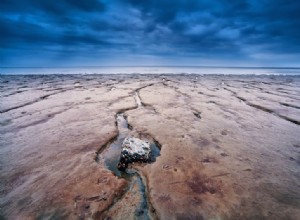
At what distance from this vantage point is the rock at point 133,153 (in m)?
1.80

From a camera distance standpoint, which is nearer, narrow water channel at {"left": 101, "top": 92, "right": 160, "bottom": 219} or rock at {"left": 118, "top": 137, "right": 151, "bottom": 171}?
narrow water channel at {"left": 101, "top": 92, "right": 160, "bottom": 219}

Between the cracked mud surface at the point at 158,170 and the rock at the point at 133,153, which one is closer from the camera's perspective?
the cracked mud surface at the point at 158,170

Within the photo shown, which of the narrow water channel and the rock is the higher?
the rock

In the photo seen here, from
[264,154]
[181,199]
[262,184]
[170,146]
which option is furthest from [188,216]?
[264,154]

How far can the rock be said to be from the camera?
1.80m

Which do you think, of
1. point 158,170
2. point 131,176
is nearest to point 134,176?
point 131,176

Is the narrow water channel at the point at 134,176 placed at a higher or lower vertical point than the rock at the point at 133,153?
lower

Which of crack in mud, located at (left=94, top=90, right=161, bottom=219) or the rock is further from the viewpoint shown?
the rock

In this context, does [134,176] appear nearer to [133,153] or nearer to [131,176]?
[131,176]

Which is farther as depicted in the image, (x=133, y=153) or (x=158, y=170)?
(x=133, y=153)

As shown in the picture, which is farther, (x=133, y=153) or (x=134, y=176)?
(x=133, y=153)

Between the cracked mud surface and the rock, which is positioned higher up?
the rock

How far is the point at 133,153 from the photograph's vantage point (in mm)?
1834

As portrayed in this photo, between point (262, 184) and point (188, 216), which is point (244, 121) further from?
point (188, 216)
